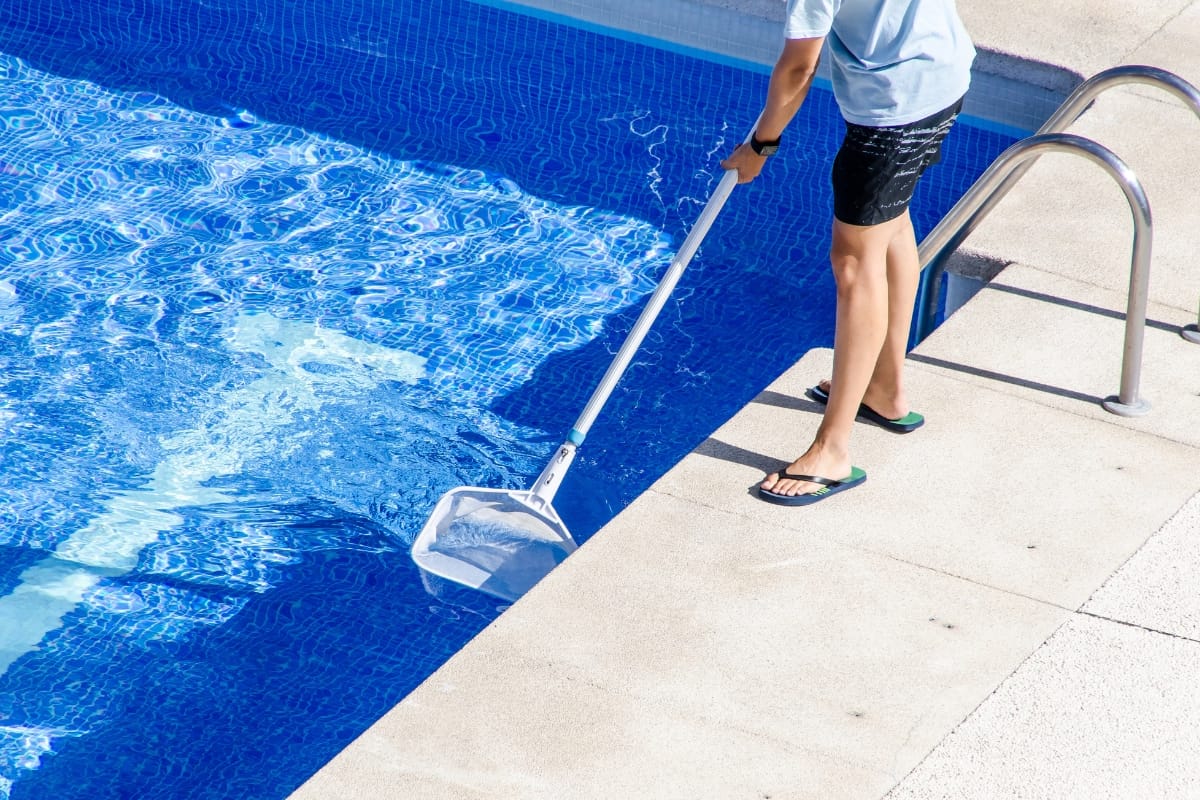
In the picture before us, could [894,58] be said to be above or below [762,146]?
above

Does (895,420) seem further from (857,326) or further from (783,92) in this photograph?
(783,92)

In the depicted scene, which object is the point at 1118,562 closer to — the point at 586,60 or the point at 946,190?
the point at 946,190

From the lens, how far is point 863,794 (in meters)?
2.55

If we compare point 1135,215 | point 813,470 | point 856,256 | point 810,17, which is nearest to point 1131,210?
point 1135,215

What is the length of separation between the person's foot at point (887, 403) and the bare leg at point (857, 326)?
105 millimetres

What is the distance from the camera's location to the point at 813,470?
3.29 meters

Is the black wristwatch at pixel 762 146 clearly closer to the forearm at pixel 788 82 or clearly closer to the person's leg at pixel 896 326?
the forearm at pixel 788 82

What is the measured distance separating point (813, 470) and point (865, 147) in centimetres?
78

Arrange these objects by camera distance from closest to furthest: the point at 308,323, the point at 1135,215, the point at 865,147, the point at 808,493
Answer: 1. the point at 865,147
2. the point at 808,493
3. the point at 1135,215
4. the point at 308,323

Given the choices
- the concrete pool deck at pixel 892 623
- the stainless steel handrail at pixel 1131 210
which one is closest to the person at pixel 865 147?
the concrete pool deck at pixel 892 623

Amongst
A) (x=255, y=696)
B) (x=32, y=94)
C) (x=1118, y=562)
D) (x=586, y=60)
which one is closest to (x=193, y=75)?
(x=32, y=94)

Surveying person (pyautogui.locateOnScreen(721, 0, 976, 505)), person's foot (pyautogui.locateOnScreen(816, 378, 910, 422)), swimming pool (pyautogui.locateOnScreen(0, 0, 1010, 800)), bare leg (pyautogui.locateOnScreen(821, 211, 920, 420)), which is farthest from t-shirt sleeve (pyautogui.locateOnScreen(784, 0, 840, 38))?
swimming pool (pyautogui.locateOnScreen(0, 0, 1010, 800))

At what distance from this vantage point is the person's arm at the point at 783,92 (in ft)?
9.29

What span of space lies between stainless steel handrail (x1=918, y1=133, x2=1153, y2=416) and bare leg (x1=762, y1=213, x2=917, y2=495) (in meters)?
0.40
